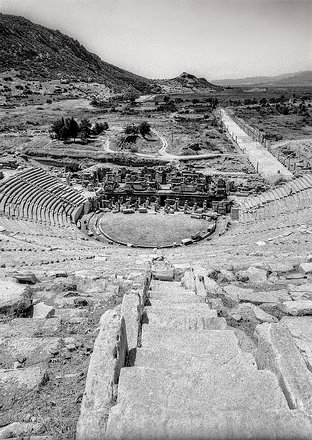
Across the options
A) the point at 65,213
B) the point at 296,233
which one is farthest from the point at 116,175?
the point at 296,233

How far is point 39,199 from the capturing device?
91.7ft

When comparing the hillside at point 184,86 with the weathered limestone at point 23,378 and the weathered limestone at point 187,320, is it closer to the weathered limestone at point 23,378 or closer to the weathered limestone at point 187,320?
the weathered limestone at point 187,320

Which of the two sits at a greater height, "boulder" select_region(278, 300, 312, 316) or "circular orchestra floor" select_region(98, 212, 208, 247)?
"boulder" select_region(278, 300, 312, 316)

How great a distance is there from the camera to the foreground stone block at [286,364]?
3305 mm

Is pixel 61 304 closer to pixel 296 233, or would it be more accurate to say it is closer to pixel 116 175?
pixel 296 233

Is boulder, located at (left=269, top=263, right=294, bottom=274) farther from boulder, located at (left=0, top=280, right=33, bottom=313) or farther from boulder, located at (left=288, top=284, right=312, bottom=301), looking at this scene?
boulder, located at (left=0, top=280, right=33, bottom=313)

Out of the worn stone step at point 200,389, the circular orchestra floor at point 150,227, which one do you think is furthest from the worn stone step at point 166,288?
the circular orchestra floor at point 150,227

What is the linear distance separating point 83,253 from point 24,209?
10.8 meters

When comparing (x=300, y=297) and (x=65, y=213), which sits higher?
(x=300, y=297)

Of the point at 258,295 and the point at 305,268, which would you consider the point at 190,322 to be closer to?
the point at 258,295

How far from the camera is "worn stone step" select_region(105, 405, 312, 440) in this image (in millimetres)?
2738

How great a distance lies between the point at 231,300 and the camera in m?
7.87

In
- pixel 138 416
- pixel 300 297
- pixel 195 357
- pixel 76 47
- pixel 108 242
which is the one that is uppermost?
pixel 76 47

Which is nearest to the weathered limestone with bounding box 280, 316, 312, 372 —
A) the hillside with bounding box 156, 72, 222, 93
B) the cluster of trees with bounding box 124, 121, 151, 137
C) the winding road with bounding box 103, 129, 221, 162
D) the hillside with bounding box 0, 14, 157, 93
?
the winding road with bounding box 103, 129, 221, 162
